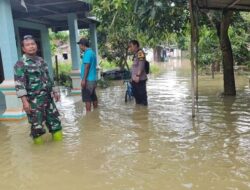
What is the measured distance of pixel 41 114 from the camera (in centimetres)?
528

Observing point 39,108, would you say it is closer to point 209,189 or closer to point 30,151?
point 30,151

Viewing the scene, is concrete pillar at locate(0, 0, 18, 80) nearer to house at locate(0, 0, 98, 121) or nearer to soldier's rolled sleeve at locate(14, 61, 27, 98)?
house at locate(0, 0, 98, 121)

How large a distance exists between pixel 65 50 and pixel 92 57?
28471mm

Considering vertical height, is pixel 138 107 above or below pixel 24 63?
below

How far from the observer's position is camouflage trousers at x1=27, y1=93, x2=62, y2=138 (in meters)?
5.23

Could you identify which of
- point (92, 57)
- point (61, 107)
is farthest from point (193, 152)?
point (61, 107)

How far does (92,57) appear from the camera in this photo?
726cm

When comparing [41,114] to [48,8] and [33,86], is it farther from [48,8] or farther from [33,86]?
[48,8]

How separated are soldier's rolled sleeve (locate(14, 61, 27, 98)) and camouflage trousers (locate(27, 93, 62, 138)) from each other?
225 mm

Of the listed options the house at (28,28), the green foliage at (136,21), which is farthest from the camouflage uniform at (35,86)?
the house at (28,28)

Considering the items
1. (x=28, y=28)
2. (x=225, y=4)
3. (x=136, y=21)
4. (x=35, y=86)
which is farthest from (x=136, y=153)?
(x=28, y=28)

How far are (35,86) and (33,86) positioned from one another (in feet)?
0.10

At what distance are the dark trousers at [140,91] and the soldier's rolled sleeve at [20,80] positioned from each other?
3472 mm

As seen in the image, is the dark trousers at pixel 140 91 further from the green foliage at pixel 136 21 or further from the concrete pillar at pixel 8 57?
the concrete pillar at pixel 8 57
